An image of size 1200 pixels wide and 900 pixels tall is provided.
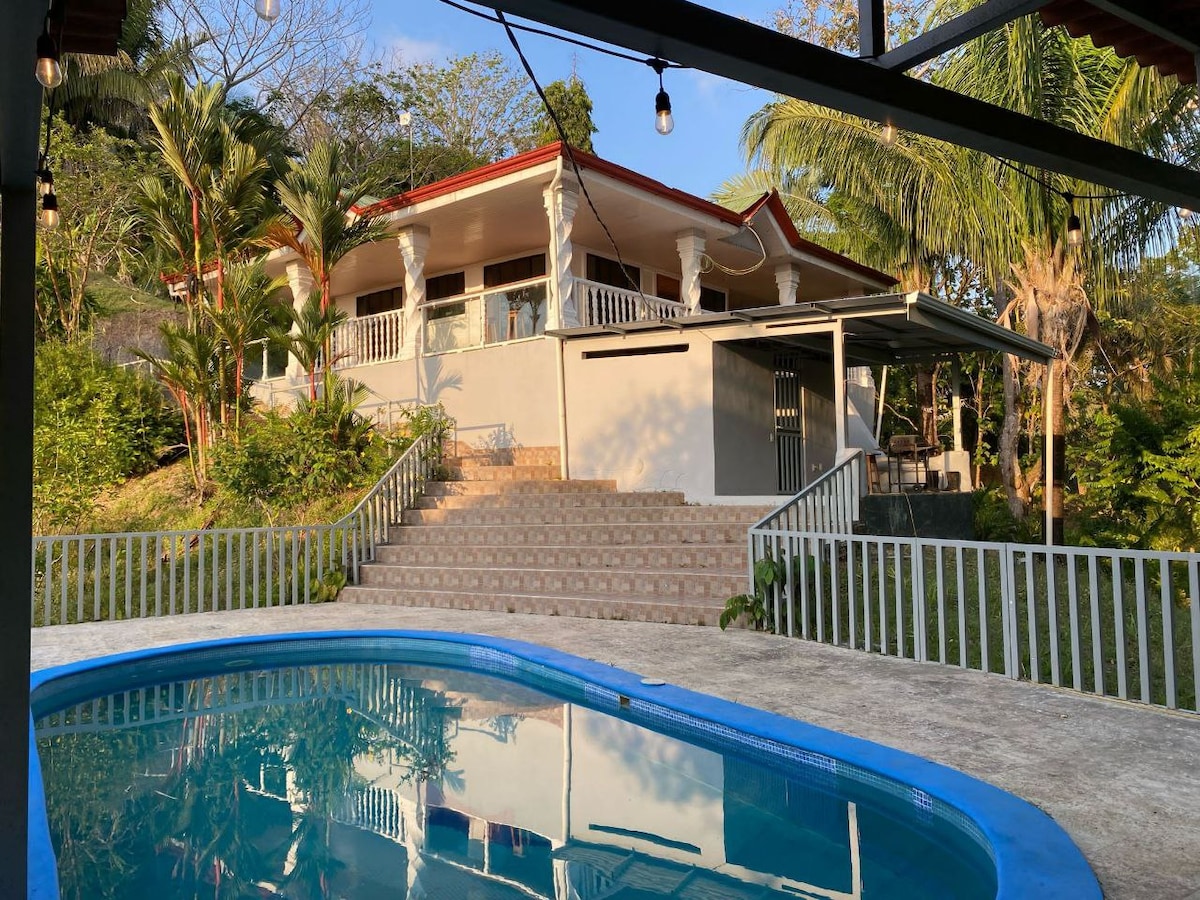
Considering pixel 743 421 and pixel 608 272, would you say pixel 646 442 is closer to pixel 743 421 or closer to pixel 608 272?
pixel 743 421

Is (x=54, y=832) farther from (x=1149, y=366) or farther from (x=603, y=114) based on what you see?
(x=603, y=114)

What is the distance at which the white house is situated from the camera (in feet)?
39.5

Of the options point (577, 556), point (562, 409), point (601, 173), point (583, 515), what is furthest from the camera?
point (601, 173)

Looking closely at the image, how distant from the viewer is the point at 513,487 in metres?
12.6

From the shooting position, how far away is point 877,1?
11.8 ft

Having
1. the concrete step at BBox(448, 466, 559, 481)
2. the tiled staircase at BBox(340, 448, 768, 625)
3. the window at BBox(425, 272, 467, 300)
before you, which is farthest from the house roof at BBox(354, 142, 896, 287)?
the tiled staircase at BBox(340, 448, 768, 625)

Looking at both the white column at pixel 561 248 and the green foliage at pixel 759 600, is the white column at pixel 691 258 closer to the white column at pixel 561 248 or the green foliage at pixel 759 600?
the white column at pixel 561 248

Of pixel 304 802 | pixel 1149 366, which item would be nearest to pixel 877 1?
pixel 304 802

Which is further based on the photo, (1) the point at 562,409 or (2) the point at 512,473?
(2) the point at 512,473

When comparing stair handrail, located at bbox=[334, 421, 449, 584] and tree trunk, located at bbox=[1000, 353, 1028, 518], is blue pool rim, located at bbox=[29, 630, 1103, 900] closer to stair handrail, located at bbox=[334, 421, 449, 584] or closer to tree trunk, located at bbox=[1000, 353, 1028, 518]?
stair handrail, located at bbox=[334, 421, 449, 584]

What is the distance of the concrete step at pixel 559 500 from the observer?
11.7 m

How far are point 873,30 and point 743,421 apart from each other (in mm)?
9144

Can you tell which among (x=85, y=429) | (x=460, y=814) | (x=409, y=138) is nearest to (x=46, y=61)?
(x=460, y=814)

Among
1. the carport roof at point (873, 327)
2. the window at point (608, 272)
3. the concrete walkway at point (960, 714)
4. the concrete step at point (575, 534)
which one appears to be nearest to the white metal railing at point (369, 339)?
the window at point (608, 272)
